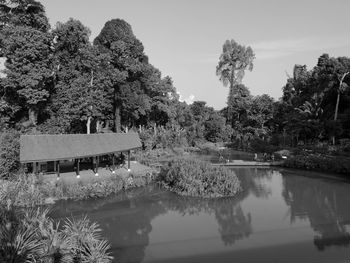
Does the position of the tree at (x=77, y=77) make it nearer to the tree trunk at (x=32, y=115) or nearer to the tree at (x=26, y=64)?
the tree trunk at (x=32, y=115)

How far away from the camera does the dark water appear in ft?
44.1

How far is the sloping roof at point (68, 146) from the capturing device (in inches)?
818

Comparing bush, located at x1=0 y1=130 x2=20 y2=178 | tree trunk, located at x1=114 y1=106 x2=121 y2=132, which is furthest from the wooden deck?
tree trunk, located at x1=114 y1=106 x2=121 y2=132

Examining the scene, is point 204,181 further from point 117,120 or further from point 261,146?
point 261,146

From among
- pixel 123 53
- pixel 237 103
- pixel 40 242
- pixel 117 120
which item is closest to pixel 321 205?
pixel 40 242

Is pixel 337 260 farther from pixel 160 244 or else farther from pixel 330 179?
pixel 330 179

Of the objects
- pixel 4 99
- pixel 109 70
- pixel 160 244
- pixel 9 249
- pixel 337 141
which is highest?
pixel 109 70

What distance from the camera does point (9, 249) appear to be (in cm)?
910

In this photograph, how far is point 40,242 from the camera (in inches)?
395

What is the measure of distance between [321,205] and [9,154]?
18.7m

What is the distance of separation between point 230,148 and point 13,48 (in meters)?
29.8

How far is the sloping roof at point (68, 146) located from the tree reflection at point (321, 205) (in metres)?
11.8

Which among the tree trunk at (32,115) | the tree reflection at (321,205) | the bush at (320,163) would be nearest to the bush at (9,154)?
the tree trunk at (32,115)

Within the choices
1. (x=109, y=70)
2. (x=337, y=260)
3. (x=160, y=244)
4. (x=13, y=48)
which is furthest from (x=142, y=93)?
(x=337, y=260)
